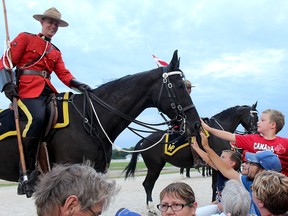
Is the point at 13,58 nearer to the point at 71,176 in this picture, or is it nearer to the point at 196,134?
the point at 196,134

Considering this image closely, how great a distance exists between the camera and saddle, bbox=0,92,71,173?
5.29m

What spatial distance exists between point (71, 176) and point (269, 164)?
8.43 feet

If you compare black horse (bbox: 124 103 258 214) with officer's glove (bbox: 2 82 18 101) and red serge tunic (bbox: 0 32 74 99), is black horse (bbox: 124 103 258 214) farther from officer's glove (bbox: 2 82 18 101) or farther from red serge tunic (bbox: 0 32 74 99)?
officer's glove (bbox: 2 82 18 101)

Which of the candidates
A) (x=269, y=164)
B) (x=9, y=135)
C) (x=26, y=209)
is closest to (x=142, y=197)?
(x=26, y=209)

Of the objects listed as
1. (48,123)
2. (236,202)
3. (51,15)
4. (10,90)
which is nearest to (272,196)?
(236,202)

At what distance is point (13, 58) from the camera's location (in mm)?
5570

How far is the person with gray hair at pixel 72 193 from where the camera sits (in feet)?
6.07

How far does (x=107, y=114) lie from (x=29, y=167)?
1248mm

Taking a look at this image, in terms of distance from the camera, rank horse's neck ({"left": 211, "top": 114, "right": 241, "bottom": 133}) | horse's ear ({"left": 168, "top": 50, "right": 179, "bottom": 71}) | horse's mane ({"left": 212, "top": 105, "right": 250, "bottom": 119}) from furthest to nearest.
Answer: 1. horse's mane ({"left": 212, "top": 105, "right": 250, "bottom": 119})
2. horse's neck ({"left": 211, "top": 114, "right": 241, "bottom": 133})
3. horse's ear ({"left": 168, "top": 50, "right": 179, "bottom": 71})

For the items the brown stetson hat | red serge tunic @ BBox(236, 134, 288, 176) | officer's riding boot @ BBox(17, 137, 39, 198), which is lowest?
officer's riding boot @ BBox(17, 137, 39, 198)

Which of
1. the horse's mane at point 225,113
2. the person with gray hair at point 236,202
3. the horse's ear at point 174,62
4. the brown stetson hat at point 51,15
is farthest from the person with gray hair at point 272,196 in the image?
the horse's mane at point 225,113

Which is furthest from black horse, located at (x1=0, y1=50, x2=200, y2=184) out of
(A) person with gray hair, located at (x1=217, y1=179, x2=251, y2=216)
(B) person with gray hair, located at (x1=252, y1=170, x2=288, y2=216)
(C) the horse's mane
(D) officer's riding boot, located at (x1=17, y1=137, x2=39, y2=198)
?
(C) the horse's mane

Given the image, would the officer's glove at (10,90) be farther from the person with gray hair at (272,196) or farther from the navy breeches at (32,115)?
the person with gray hair at (272,196)

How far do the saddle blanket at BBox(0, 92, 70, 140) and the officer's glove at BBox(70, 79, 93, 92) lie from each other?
15.0 inches
